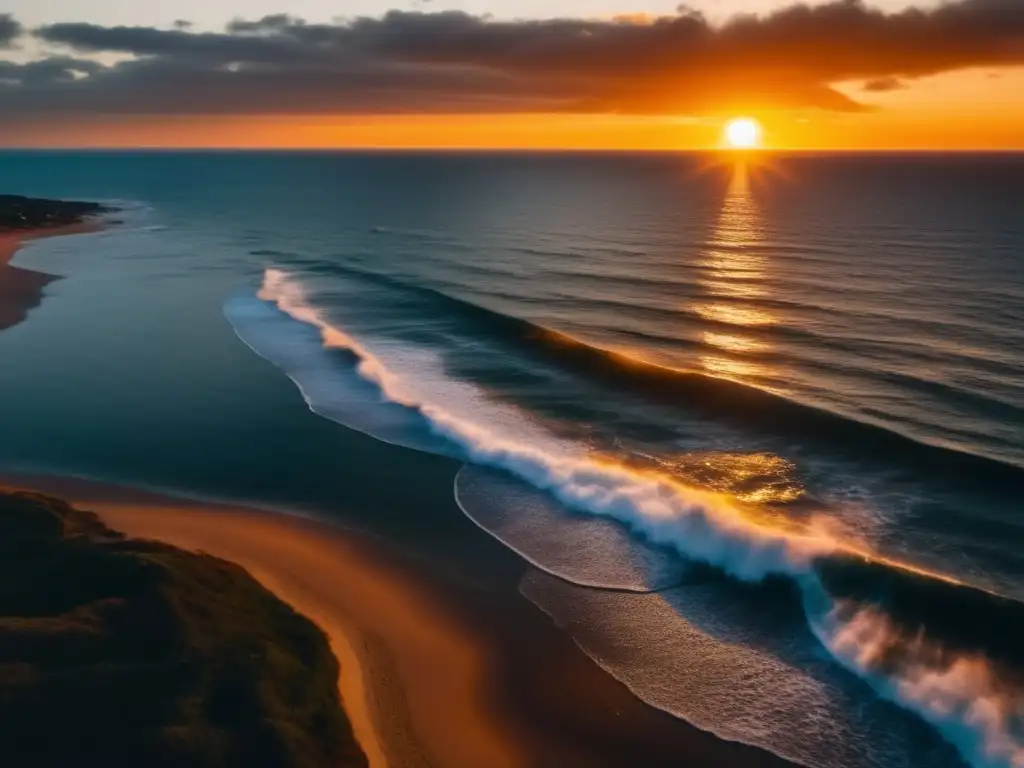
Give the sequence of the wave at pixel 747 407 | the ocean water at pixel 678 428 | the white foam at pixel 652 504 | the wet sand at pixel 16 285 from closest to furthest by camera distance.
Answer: the ocean water at pixel 678 428
the white foam at pixel 652 504
the wave at pixel 747 407
the wet sand at pixel 16 285

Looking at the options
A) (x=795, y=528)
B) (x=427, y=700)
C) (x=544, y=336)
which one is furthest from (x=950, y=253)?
(x=427, y=700)

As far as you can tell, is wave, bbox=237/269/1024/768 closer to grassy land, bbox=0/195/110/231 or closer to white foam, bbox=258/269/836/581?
white foam, bbox=258/269/836/581

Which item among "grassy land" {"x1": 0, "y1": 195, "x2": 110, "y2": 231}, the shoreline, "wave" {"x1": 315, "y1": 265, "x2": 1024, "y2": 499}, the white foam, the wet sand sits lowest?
the shoreline

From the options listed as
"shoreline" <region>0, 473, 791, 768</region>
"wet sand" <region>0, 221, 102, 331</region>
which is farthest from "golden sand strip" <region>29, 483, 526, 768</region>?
"wet sand" <region>0, 221, 102, 331</region>

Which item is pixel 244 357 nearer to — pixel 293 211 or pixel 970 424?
pixel 970 424

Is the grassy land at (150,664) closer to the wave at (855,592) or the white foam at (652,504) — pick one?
the white foam at (652,504)

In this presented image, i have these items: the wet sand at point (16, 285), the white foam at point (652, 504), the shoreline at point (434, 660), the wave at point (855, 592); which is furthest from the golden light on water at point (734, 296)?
the wet sand at point (16, 285)
